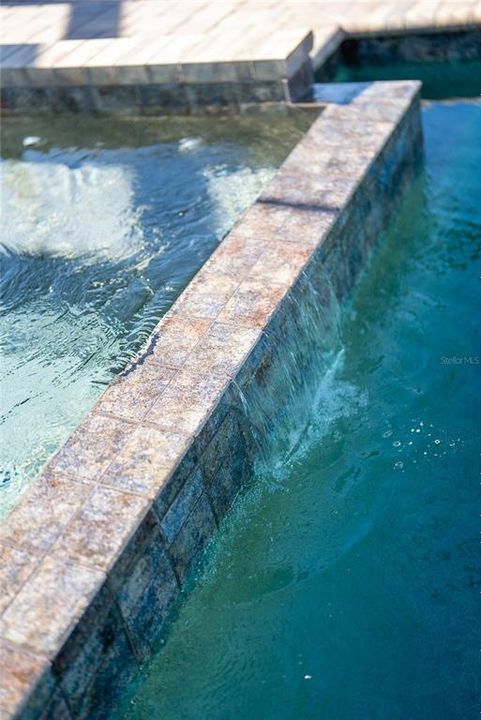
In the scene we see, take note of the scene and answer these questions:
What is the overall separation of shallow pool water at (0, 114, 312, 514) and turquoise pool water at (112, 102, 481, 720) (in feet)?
3.22

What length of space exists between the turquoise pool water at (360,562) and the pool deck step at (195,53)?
2216 millimetres

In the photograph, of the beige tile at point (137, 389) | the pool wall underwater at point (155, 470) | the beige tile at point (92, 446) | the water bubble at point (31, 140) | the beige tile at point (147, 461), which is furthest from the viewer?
the water bubble at point (31, 140)

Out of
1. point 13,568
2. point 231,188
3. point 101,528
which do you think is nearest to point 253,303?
point 101,528

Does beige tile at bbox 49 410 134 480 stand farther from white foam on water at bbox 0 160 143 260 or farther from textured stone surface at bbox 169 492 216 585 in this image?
white foam on water at bbox 0 160 143 260

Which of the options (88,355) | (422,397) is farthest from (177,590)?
(422,397)

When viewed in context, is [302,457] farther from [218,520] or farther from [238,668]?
[238,668]

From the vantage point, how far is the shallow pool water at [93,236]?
4.42 m

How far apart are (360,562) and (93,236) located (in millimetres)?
2761

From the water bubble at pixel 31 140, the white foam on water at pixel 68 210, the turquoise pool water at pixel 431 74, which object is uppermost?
the water bubble at pixel 31 140

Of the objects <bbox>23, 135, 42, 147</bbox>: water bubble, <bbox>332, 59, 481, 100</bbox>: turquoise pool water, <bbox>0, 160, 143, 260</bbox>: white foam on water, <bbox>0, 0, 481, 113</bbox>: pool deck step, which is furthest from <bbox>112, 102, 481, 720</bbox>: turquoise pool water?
<bbox>332, 59, 481, 100</bbox>: turquoise pool water

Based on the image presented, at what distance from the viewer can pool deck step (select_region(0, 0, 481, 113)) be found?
6668mm

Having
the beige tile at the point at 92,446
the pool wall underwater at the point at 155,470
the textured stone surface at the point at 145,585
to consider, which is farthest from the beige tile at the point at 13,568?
the beige tile at the point at 92,446

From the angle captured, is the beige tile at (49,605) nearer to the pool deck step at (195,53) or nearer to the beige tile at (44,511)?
the beige tile at (44,511)

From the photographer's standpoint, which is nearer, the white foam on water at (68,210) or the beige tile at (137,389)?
the beige tile at (137,389)
